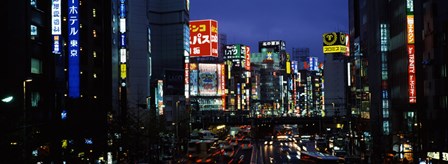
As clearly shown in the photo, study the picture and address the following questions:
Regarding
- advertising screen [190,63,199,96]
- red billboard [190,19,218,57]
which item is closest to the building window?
red billboard [190,19,218,57]

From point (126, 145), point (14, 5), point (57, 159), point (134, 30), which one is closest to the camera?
point (57, 159)

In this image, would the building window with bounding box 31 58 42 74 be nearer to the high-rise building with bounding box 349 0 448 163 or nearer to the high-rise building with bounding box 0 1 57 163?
the high-rise building with bounding box 0 1 57 163

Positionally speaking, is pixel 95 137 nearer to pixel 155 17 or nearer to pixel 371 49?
pixel 371 49

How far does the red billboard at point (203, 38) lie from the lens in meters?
146

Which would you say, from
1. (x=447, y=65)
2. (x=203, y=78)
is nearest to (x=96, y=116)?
(x=447, y=65)

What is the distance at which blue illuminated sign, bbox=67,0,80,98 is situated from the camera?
4959cm

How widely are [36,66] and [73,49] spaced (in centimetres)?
673

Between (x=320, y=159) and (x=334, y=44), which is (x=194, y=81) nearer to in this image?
(x=334, y=44)

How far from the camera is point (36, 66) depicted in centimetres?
4503

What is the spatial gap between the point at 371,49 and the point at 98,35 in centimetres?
3405

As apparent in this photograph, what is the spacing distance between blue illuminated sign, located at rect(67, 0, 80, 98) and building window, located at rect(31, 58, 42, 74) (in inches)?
202

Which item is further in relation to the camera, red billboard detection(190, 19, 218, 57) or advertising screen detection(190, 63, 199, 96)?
advertising screen detection(190, 63, 199, 96)

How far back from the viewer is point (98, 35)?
220 ft

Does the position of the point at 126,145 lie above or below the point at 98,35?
below
